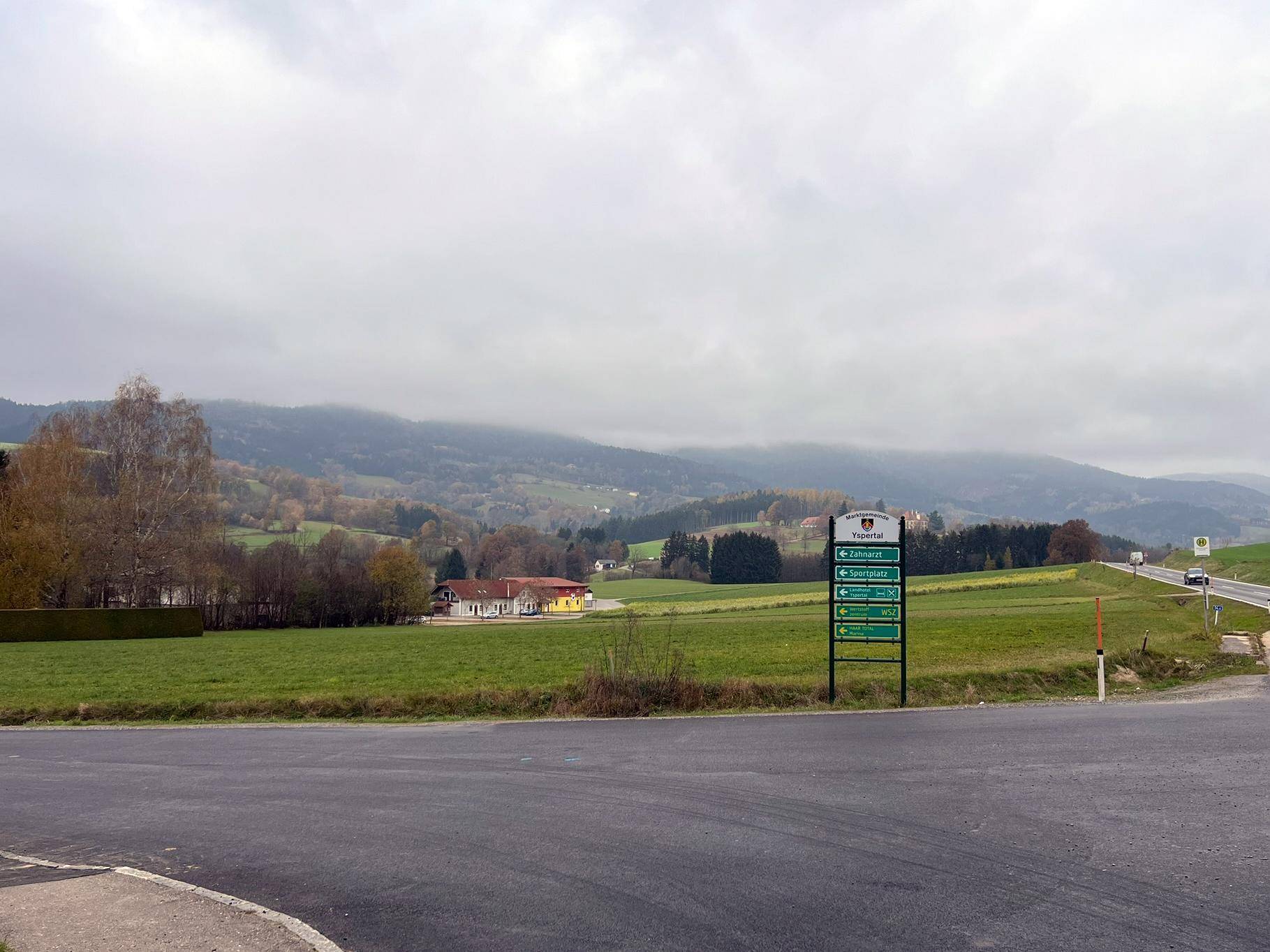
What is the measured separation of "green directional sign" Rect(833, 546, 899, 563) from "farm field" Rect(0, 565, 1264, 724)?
8.22 ft

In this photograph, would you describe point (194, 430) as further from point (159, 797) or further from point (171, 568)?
point (159, 797)

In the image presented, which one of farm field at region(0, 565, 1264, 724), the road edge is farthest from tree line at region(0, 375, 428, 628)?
the road edge

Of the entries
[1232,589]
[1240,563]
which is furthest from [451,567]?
[1232,589]

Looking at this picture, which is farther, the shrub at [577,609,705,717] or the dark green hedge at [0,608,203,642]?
the dark green hedge at [0,608,203,642]

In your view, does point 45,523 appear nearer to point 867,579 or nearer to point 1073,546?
point 867,579

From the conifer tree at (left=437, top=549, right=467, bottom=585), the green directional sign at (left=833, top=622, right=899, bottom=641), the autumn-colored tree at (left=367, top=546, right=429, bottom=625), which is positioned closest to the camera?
the green directional sign at (left=833, top=622, right=899, bottom=641)

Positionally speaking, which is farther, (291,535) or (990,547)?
(291,535)

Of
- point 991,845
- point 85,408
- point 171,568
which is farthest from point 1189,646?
point 85,408

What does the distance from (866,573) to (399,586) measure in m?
73.9

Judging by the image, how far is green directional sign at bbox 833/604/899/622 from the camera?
57.0ft

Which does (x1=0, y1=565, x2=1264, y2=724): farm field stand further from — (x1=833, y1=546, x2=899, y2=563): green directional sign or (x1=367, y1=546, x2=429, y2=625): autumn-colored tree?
(x1=367, y1=546, x2=429, y2=625): autumn-colored tree

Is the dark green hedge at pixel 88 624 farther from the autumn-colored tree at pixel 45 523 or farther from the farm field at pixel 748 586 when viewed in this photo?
the farm field at pixel 748 586

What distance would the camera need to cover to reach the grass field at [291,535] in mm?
118250

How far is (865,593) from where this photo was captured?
1766 centimetres
